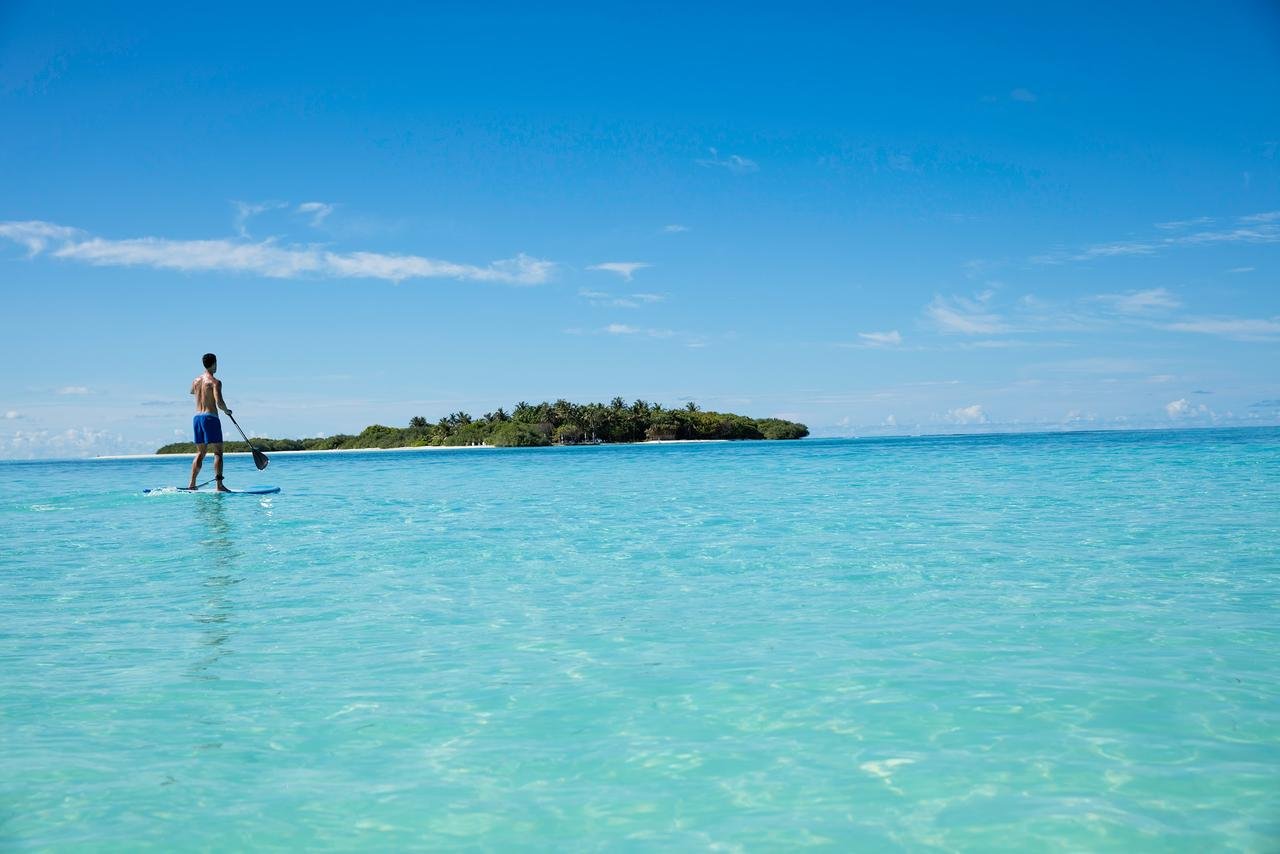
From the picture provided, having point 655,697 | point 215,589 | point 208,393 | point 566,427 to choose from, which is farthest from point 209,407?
point 566,427

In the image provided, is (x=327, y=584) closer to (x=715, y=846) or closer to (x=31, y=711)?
(x=31, y=711)

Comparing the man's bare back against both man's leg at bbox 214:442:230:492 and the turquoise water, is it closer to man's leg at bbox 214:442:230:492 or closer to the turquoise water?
man's leg at bbox 214:442:230:492

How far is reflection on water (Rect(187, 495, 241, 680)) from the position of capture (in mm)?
6469

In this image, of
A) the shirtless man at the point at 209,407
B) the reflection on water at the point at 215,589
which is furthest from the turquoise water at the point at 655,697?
the shirtless man at the point at 209,407

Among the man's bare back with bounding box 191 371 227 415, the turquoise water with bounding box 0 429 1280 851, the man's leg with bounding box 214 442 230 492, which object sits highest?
the man's bare back with bounding box 191 371 227 415

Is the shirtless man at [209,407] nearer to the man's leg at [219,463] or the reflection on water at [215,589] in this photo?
the man's leg at [219,463]

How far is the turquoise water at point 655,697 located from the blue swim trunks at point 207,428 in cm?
796

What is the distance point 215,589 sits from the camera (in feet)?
30.7

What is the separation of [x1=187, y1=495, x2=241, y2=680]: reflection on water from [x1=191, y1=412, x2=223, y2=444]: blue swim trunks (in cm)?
276

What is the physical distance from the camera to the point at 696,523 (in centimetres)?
1533

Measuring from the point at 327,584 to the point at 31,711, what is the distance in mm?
4325

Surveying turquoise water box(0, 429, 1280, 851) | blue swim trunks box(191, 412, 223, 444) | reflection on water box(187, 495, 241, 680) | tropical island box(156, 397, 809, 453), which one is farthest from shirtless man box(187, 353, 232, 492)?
tropical island box(156, 397, 809, 453)

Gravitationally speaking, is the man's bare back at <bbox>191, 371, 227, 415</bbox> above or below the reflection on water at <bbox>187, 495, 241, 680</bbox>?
above

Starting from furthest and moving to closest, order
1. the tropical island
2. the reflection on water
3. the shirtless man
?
the tropical island < the shirtless man < the reflection on water
